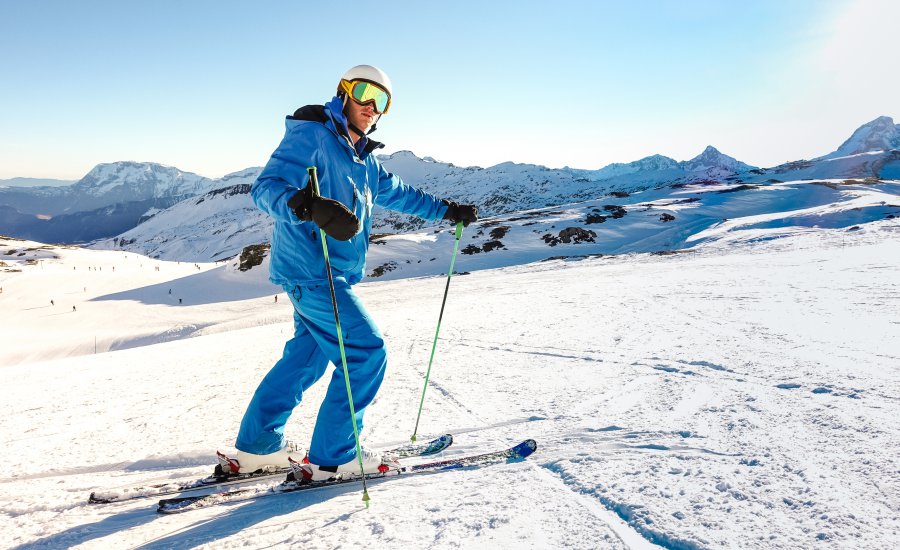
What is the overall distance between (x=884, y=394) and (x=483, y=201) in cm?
15088

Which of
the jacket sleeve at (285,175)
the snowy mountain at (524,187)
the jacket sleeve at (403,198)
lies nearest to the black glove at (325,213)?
the jacket sleeve at (285,175)

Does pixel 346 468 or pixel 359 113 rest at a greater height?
pixel 359 113

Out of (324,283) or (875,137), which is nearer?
(324,283)

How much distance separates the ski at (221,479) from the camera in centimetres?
280

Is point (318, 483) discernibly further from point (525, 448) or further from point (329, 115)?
point (329, 115)

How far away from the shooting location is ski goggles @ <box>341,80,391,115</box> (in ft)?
9.85

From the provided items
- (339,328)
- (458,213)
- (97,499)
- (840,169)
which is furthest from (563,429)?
(840,169)

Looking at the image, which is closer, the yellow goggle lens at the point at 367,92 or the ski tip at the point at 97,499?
the ski tip at the point at 97,499

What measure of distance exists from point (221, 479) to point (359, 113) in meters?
2.62

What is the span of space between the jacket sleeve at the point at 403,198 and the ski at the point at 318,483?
196 centimetres

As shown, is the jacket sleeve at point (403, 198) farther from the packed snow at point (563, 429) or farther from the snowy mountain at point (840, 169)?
the snowy mountain at point (840, 169)

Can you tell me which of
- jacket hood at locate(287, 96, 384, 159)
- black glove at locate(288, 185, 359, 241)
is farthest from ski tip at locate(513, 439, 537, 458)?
jacket hood at locate(287, 96, 384, 159)

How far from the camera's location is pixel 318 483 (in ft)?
9.44

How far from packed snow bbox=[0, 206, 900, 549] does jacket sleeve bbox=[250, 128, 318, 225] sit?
171 centimetres
